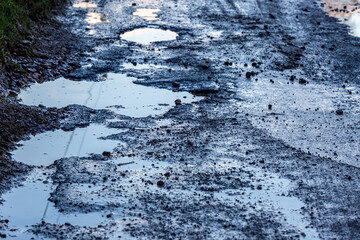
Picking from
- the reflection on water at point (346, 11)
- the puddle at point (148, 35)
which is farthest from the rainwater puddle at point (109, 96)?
the reflection on water at point (346, 11)

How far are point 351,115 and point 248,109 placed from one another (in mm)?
1175

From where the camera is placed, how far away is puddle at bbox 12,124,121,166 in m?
5.82

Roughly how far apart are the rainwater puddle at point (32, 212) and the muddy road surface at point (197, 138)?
2cm

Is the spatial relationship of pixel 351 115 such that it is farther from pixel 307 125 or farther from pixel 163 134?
pixel 163 134

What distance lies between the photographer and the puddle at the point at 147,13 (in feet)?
35.4

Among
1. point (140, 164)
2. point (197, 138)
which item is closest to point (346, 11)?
point (197, 138)

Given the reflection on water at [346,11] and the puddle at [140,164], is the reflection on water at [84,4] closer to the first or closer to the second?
the reflection on water at [346,11]

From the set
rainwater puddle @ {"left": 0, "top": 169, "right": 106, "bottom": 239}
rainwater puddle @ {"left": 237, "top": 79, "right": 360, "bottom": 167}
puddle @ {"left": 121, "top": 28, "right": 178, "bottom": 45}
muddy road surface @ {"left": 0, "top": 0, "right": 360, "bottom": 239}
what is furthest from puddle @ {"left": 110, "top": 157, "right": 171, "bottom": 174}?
puddle @ {"left": 121, "top": 28, "right": 178, "bottom": 45}

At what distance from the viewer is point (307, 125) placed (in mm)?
6703

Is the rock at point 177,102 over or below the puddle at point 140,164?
below

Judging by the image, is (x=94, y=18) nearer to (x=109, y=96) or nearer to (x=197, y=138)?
(x=109, y=96)

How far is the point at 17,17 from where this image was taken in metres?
9.38

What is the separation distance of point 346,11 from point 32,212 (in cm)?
874

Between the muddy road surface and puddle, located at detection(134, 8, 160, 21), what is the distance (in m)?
0.18
